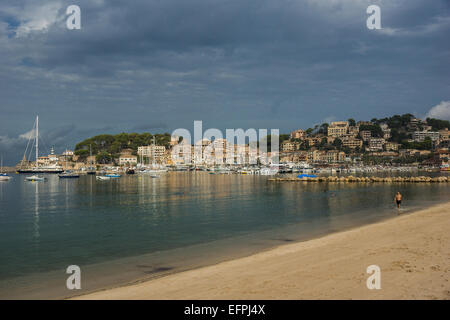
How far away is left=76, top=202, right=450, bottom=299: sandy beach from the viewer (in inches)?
316

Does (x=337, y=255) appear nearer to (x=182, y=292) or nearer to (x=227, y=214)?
(x=182, y=292)

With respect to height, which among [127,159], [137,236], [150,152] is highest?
[150,152]

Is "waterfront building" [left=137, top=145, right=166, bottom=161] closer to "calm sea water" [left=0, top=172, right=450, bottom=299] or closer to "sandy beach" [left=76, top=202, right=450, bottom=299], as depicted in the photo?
"calm sea water" [left=0, top=172, right=450, bottom=299]

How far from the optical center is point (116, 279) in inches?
436

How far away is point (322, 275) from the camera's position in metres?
9.41

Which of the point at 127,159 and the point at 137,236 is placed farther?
the point at 127,159

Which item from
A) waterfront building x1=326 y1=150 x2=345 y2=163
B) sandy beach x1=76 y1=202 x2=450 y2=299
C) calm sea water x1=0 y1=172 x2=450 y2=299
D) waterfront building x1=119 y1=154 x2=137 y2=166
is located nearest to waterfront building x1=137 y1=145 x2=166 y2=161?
waterfront building x1=119 y1=154 x2=137 y2=166

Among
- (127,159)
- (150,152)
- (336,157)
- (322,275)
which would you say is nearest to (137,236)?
(322,275)

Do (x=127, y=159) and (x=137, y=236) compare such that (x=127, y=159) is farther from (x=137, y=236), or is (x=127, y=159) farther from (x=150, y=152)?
(x=137, y=236)

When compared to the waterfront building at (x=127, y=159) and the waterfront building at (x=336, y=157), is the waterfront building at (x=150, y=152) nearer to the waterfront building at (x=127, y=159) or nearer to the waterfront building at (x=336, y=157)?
the waterfront building at (x=127, y=159)

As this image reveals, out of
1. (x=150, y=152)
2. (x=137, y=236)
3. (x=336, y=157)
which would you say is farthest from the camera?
(x=336, y=157)

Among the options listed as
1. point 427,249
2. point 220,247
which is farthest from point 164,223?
point 427,249

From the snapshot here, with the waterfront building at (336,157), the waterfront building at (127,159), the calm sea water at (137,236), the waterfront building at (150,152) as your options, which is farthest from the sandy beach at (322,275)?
the waterfront building at (336,157)
